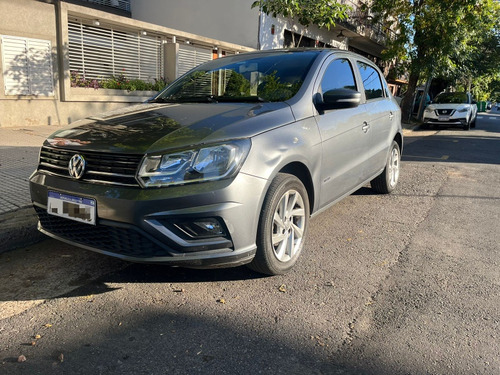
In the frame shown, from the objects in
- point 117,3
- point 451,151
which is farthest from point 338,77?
point 117,3

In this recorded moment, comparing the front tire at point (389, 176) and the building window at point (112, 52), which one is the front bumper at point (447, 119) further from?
the front tire at point (389, 176)

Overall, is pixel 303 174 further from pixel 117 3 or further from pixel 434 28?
pixel 117 3

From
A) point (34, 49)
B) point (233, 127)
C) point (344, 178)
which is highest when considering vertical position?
point (34, 49)

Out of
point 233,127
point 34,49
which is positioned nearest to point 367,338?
point 233,127

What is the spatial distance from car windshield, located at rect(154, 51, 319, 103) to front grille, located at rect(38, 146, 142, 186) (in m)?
1.30

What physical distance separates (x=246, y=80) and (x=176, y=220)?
6.01 feet

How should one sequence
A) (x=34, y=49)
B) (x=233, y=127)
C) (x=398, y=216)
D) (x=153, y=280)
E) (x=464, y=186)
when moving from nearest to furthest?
(x=233, y=127) → (x=153, y=280) → (x=398, y=216) → (x=464, y=186) → (x=34, y=49)

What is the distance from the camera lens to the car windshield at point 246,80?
3.69 meters

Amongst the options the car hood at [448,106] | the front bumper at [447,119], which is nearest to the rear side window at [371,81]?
the front bumper at [447,119]

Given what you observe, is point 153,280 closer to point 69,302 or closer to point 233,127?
point 69,302

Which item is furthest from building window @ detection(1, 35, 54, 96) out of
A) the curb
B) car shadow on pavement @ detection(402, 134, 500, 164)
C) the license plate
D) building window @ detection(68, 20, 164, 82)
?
car shadow on pavement @ detection(402, 134, 500, 164)

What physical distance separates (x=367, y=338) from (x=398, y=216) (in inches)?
107

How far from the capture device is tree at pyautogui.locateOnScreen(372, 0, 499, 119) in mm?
16156

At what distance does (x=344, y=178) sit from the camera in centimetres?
411
